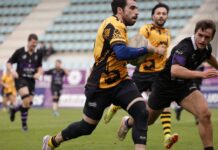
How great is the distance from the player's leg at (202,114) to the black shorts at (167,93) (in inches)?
5.0

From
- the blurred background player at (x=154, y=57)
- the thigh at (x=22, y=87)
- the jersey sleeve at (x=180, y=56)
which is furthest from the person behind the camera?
the thigh at (x=22, y=87)

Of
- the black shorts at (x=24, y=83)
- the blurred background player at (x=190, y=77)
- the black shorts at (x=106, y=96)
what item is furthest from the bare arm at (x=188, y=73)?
the black shorts at (x=24, y=83)

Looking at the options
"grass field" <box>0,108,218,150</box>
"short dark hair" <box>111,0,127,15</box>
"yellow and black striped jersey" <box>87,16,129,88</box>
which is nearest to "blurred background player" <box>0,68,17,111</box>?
"grass field" <box>0,108,218,150</box>

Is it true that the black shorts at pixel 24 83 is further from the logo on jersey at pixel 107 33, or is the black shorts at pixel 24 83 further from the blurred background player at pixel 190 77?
the logo on jersey at pixel 107 33

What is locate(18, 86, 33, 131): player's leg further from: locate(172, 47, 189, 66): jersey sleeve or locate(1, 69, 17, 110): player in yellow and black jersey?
locate(1, 69, 17, 110): player in yellow and black jersey

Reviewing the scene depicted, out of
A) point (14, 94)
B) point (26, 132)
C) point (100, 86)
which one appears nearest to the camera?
point (100, 86)

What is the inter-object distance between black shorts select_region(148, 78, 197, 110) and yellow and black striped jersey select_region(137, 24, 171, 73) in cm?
258

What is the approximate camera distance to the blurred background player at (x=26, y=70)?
603 inches

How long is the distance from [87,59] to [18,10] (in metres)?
7.94

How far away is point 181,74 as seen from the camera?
8453 mm

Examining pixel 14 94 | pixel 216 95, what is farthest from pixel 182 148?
pixel 14 94

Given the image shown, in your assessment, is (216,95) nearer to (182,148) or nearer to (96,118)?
(182,148)

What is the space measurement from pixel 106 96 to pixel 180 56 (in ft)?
3.95

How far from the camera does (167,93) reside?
31.3 ft
